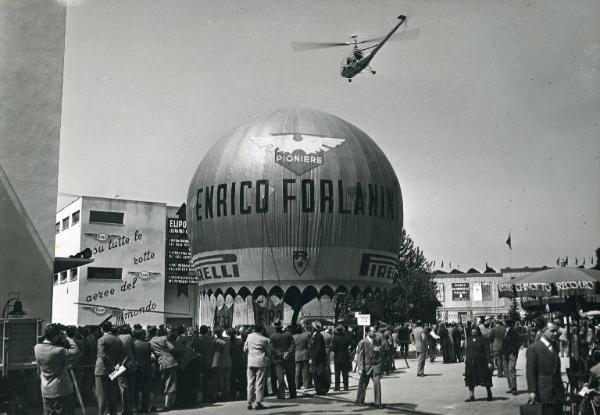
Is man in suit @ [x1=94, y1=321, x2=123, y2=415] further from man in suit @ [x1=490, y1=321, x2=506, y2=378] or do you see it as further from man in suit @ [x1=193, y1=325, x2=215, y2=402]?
man in suit @ [x1=490, y1=321, x2=506, y2=378]

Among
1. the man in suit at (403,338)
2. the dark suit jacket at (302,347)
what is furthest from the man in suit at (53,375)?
the man in suit at (403,338)

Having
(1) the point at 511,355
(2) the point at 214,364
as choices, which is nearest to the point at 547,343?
(1) the point at 511,355

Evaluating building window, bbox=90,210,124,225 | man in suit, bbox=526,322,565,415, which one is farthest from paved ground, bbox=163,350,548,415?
building window, bbox=90,210,124,225

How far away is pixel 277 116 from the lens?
3003 centimetres

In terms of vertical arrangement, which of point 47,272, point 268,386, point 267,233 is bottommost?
point 268,386

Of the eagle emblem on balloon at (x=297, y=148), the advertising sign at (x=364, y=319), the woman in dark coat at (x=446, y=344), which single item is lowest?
the woman in dark coat at (x=446, y=344)

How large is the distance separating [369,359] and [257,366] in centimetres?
269

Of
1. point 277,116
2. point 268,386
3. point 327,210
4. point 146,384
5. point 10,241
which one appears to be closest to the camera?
point 146,384

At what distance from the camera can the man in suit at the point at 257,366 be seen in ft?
51.0

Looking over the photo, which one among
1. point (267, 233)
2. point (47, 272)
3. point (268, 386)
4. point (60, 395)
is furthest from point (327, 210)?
point (60, 395)

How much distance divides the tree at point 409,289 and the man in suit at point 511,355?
36.3 meters

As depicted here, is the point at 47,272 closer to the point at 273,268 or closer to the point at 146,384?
the point at 146,384

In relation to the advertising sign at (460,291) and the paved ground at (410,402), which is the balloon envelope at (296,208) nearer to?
the paved ground at (410,402)

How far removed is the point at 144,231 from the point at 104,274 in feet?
17.4
